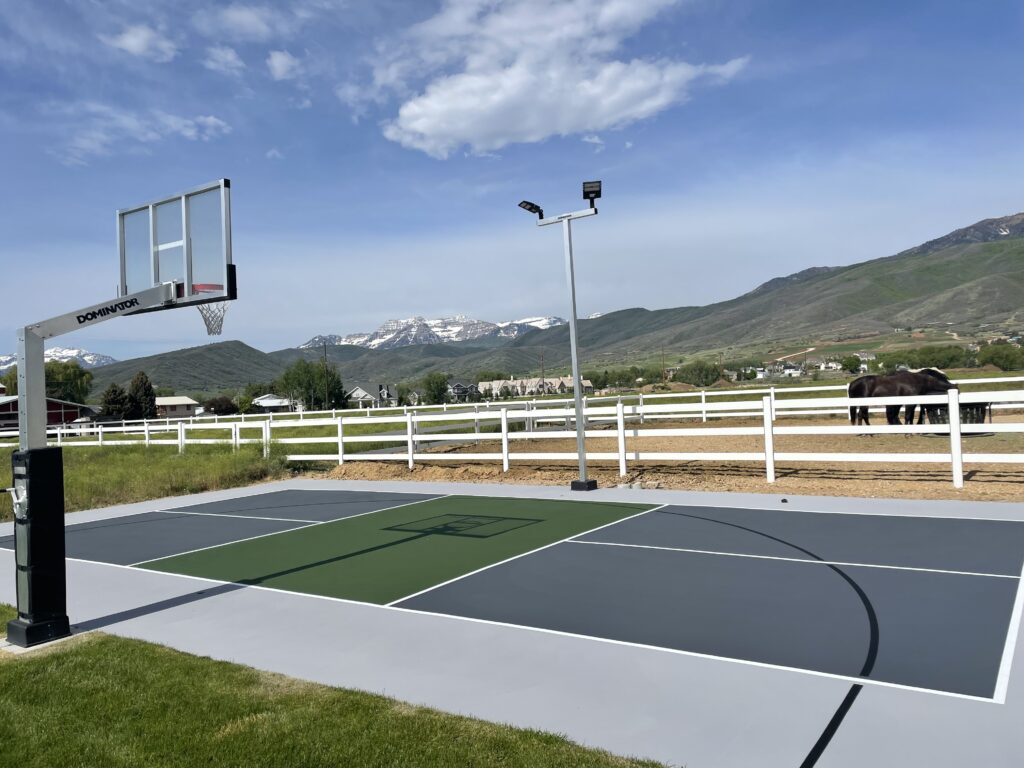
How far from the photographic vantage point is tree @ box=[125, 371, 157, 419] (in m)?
84.4

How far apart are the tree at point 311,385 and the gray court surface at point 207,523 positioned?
101 meters

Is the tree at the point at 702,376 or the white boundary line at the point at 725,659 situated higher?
the tree at the point at 702,376

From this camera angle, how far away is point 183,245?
7883 millimetres

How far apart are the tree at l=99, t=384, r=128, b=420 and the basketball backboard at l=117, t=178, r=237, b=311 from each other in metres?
82.1

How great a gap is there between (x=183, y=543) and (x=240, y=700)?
6.32m

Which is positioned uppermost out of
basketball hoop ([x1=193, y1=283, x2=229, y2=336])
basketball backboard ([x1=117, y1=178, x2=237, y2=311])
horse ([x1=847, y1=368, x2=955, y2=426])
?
basketball backboard ([x1=117, y1=178, x2=237, y2=311])

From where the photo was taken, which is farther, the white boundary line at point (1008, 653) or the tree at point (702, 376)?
the tree at point (702, 376)

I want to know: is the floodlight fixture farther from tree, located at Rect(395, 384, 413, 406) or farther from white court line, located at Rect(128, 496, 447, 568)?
tree, located at Rect(395, 384, 413, 406)

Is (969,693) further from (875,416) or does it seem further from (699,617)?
(875,416)

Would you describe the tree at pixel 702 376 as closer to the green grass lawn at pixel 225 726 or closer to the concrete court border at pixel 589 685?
the concrete court border at pixel 589 685

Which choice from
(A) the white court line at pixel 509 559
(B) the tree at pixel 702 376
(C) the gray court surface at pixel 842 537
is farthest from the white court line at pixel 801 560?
(B) the tree at pixel 702 376

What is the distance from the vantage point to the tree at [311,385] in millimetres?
119750

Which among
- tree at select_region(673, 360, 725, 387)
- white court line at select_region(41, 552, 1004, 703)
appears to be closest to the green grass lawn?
white court line at select_region(41, 552, 1004, 703)

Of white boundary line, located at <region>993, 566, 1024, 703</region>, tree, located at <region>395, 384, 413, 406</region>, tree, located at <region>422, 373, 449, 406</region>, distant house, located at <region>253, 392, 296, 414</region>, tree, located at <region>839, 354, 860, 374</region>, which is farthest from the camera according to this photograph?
tree, located at <region>422, 373, 449, 406</region>
